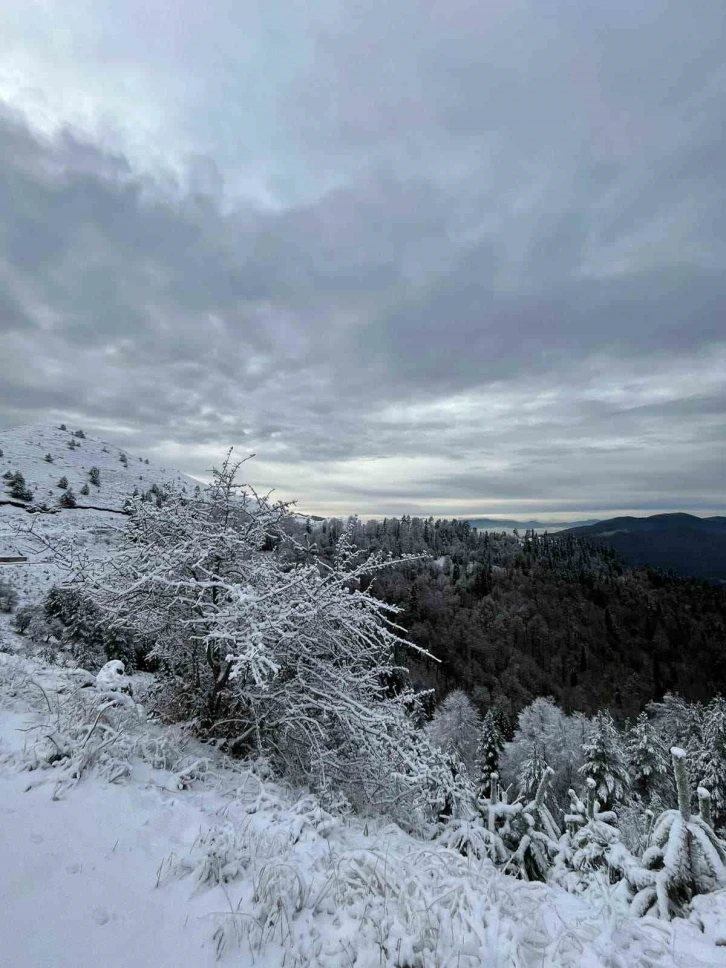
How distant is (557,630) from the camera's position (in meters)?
94.5

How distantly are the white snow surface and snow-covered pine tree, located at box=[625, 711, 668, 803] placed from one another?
3577cm

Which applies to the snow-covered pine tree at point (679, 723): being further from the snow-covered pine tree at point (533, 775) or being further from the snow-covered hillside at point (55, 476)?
the snow-covered hillside at point (55, 476)

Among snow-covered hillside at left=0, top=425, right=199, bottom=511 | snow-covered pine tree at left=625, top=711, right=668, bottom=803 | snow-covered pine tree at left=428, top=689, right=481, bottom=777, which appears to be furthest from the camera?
snow-covered pine tree at left=428, top=689, right=481, bottom=777

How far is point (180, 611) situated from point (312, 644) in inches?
67.9

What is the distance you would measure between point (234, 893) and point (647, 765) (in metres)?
38.2

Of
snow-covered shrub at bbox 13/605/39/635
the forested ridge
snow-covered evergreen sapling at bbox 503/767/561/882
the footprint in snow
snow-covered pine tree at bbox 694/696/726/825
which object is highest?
the footprint in snow

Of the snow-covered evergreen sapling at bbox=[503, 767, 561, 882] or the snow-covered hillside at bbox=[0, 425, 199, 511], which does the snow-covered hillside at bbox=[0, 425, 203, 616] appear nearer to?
the snow-covered hillside at bbox=[0, 425, 199, 511]

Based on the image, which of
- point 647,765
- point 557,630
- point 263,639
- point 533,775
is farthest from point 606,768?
point 557,630

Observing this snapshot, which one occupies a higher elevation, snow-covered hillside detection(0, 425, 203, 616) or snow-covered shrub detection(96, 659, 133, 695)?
snow-covered hillside detection(0, 425, 203, 616)

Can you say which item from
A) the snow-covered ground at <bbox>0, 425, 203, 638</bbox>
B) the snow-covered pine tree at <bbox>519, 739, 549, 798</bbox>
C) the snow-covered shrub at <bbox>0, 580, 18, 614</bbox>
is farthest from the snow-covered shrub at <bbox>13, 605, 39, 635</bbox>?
the snow-covered pine tree at <bbox>519, 739, 549, 798</bbox>

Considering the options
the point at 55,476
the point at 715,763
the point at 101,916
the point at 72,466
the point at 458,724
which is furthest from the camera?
the point at 72,466

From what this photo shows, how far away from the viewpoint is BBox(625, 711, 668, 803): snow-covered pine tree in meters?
29.9

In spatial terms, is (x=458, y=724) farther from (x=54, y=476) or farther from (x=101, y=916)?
(x=101, y=916)

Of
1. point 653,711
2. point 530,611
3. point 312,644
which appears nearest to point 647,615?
point 530,611
